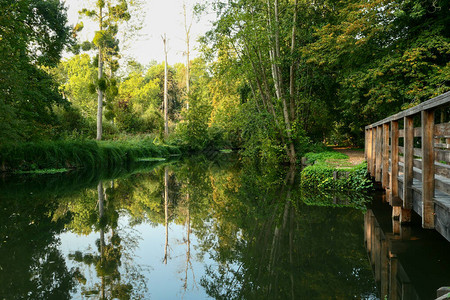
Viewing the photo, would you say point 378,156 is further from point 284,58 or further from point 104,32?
point 104,32

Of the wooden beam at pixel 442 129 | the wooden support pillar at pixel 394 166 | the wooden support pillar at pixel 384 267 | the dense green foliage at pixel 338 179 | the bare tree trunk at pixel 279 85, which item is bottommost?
the wooden support pillar at pixel 384 267

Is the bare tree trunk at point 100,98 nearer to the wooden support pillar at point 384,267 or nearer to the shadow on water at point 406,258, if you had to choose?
the shadow on water at point 406,258

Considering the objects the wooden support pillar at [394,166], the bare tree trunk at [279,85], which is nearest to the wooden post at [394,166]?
the wooden support pillar at [394,166]

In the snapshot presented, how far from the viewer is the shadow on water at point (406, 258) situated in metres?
3.63

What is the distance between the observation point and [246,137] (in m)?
18.5

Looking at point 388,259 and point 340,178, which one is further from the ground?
point 340,178

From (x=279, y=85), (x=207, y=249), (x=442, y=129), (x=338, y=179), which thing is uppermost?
(x=279, y=85)

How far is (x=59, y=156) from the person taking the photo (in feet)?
53.6

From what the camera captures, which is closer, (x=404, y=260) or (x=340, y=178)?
(x=404, y=260)

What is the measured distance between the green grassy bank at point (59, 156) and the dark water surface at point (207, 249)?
22.1ft

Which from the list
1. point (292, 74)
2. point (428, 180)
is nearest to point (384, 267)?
point (428, 180)

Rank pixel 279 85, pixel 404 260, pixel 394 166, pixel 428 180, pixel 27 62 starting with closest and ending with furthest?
1. pixel 428 180
2. pixel 404 260
3. pixel 394 166
4. pixel 27 62
5. pixel 279 85

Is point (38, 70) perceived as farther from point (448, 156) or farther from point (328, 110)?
point (448, 156)

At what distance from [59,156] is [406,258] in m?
15.8
